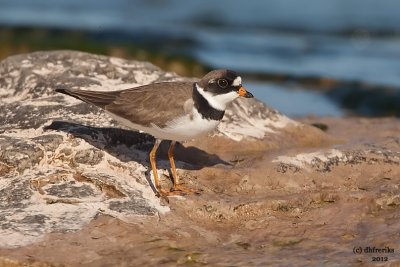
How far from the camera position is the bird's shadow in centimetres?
689

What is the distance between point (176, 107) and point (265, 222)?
3.96ft

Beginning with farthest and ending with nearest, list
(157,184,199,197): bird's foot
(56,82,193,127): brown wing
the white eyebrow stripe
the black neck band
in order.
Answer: the white eyebrow stripe < (56,82,193,127): brown wing < the black neck band < (157,184,199,197): bird's foot

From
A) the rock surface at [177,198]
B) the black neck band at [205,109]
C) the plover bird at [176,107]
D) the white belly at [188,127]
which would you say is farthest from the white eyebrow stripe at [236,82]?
the rock surface at [177,198]

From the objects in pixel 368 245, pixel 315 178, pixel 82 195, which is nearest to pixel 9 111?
pixel 82 195

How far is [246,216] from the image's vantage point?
6.14m

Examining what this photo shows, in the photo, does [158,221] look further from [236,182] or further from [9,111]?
[9,111]

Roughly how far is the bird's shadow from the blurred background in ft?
16.0

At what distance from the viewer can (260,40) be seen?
22938mm

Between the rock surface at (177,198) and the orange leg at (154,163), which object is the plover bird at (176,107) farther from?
the rock surface at (177,198)

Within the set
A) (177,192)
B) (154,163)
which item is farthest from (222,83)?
(177,192)

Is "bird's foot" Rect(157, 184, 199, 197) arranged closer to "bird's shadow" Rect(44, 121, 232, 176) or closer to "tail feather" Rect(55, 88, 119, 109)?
"bird's shadow" Rect(44, 121, 232, 176)

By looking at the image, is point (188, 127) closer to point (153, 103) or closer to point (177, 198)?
point (153, 103)

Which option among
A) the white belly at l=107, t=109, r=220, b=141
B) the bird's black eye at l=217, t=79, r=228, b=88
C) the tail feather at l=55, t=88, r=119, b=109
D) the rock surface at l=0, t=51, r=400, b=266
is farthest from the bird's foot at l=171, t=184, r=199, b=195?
the tail feather at l=55, t=88, r=119, b=109

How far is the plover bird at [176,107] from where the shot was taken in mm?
6426
